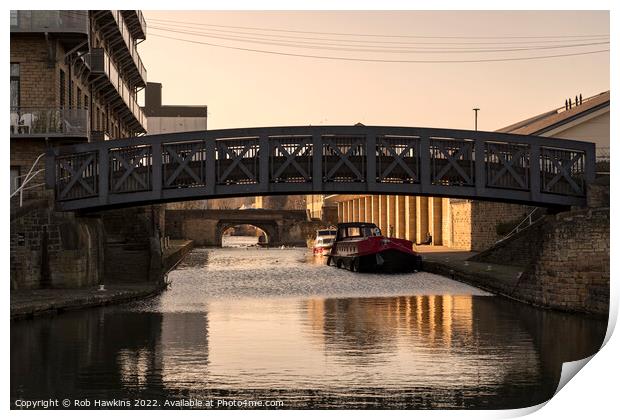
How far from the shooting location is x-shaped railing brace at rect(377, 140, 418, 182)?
36.5 m

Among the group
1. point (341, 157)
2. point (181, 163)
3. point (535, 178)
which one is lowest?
point (535, 178)

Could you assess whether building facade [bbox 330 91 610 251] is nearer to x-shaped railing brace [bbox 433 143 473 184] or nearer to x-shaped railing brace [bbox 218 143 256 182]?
x-shaped railing brace [bbox 433 143 473 184]

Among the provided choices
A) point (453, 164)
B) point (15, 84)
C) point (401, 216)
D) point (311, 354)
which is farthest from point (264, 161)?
point (401, 216)

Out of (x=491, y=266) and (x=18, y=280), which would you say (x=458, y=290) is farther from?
(x=18, y=280)

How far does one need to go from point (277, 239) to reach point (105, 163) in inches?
3044

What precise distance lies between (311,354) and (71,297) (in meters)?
10.2

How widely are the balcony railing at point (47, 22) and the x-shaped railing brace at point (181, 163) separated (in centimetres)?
515

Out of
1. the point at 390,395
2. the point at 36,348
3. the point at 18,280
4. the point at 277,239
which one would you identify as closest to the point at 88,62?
the point at 18,280

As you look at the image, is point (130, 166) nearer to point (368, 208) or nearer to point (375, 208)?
point (375, 208)

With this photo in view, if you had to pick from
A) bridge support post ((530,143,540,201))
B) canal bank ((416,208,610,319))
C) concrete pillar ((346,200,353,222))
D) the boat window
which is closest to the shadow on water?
canal bank ((416,208,610,319))

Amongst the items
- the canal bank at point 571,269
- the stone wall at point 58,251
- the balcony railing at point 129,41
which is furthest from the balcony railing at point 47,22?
the canal bank at point 571,269

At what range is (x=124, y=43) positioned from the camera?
5272 centimetres

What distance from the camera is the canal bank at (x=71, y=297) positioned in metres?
27.2

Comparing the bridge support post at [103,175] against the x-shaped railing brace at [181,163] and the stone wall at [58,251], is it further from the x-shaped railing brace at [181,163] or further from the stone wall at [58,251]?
the x-shaped railing brace at [181,163]
